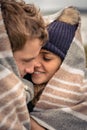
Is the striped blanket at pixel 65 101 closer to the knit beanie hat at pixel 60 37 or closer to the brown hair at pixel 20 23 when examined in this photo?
the knit beanie hat at pixel 60 37

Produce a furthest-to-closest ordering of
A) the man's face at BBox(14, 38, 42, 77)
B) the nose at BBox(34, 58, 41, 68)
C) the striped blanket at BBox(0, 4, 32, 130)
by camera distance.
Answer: the nose at BBox(34, 58, 41, 68)
the man's face at BBox(14, 38, 42, 77)
the striped blanket at BBox(0, 4, 32, 130)

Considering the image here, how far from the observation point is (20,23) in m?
1.43

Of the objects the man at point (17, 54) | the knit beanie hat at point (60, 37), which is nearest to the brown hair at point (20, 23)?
the man at point (17, 54)

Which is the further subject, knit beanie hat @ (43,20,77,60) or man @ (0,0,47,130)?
knit beanie hat @ (43,20,77,60)

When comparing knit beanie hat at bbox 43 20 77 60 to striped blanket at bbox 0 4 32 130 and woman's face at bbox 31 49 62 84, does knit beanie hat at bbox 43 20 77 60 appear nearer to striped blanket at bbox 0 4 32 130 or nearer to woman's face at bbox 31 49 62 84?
woman's face at bbox 31 49 62 84

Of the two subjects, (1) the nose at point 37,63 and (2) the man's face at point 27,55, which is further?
(1) the nose at point 37,63

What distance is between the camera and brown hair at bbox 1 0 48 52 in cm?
142

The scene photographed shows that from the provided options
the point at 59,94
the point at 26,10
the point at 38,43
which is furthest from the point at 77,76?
the point at 26,10

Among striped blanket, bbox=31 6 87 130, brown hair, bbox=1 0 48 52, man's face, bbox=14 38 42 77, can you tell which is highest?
brown hair, bbox=1 0 48 52

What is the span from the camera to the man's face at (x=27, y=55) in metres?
1.46

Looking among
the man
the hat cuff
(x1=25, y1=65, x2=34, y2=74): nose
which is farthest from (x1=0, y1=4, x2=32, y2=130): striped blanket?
the hat cuff

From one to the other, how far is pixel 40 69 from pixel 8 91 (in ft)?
0.98

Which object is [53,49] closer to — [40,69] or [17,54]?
[40,69]

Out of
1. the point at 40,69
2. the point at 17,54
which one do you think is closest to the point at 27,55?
the point at 17,54
